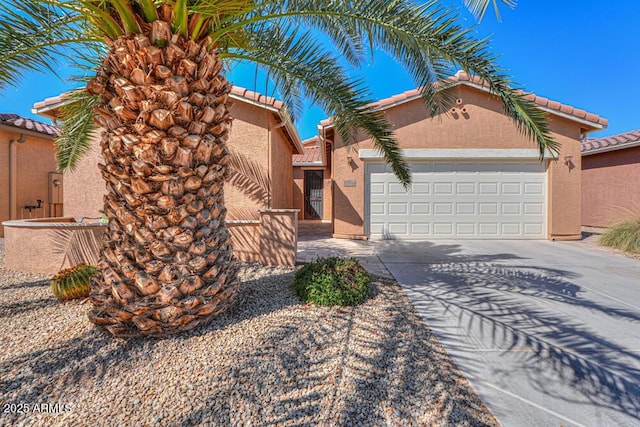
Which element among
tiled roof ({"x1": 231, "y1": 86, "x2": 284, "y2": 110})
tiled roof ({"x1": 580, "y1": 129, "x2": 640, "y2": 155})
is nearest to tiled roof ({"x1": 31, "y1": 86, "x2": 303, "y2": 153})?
tiled roof ({"x1": 231, "y1": 86, "x2": 284, "y2": 110})

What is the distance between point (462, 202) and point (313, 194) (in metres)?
8.75

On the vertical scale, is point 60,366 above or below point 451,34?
below

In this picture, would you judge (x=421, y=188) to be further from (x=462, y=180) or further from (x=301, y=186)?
(x=301, y=186)

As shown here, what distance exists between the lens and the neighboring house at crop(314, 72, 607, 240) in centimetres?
985

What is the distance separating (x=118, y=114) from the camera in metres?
2.91

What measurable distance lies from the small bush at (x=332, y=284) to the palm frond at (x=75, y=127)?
4.68 m

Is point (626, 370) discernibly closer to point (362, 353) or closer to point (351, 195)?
point (362, 353)

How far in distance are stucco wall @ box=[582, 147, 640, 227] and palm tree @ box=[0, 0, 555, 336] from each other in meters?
12.8

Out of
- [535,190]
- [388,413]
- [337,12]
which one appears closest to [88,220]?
[337,12]

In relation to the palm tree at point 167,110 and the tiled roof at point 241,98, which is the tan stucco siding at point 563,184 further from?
the tiled roof at point 241,98

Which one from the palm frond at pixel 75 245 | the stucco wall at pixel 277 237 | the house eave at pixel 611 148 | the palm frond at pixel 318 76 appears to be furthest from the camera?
the house eave at pixel 611 148

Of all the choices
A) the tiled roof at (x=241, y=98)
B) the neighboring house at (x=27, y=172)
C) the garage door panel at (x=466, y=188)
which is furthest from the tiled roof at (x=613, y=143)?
A: the neighboring house at (x=27, y=172)

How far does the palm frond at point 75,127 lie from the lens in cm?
542

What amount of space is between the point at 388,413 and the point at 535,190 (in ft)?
34.9
